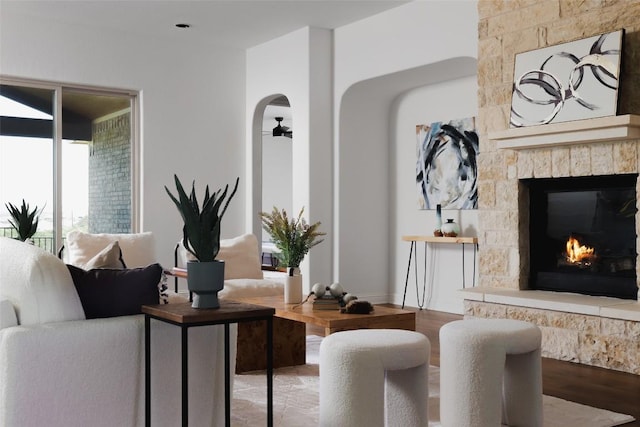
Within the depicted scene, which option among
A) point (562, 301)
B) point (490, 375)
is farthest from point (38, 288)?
point (562, 301)

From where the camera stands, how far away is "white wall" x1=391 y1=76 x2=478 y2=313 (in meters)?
6.97

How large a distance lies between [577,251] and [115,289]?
360cm

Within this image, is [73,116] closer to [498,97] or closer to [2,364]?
[498,97]

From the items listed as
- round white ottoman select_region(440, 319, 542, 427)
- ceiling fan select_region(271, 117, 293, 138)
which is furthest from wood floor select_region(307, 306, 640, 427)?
ceiling fan select_region(271, 117, 293, 138)

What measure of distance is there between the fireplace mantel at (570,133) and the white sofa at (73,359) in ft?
9.67

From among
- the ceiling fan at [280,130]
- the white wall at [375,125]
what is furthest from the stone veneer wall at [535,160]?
the ceiling fan at [280,130]

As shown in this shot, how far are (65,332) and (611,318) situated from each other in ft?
10.9

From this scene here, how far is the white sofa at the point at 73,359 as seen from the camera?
7.95 feet

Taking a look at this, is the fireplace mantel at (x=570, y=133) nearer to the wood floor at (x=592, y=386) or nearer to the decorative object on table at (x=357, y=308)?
the wood floor at (x=592, y=386)

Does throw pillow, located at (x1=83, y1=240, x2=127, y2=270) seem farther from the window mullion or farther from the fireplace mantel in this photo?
the window mullion

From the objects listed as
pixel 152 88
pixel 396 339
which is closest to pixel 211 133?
pixel 152 88

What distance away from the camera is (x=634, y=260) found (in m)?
4.78

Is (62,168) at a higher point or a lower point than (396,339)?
higher

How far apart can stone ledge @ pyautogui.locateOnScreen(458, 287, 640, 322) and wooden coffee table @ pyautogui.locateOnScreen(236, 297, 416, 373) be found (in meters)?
1.12
